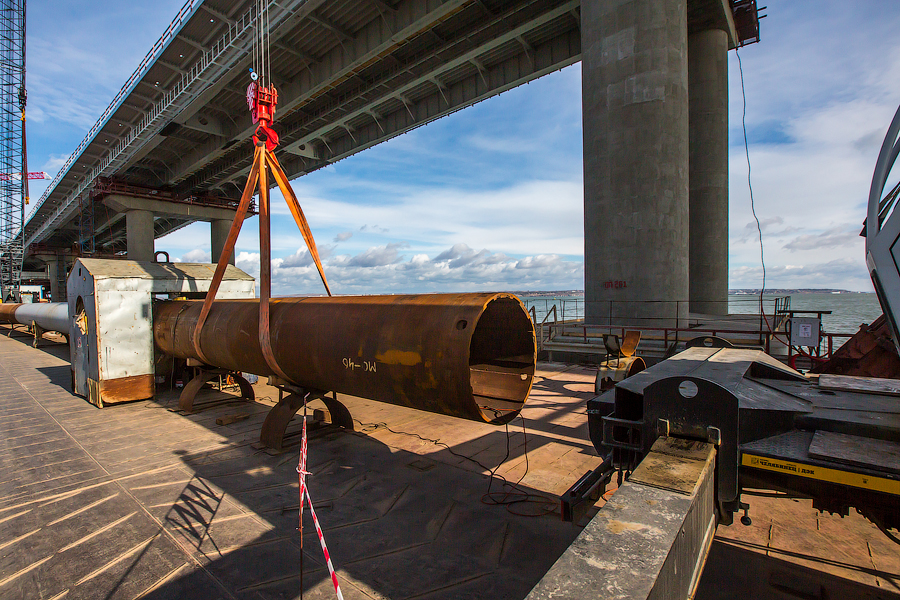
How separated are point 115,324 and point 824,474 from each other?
10754mm

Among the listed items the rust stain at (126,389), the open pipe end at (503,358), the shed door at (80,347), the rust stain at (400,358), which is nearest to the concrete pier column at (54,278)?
the shed door at (80,347)

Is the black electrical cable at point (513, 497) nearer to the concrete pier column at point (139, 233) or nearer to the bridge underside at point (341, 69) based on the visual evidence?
the bridge underside at point (341, 69)

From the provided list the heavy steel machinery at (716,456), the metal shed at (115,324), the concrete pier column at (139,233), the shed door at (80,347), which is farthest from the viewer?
the concrete pier column at (139,233)

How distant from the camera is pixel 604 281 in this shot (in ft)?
47.2

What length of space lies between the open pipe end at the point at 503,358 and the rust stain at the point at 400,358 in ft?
1.89

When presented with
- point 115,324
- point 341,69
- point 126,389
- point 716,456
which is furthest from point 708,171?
point 126,389

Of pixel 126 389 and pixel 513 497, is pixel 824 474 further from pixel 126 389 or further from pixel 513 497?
pixel 126 389

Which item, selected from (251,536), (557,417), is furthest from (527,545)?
(557,417)

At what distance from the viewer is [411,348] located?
3.45 meters

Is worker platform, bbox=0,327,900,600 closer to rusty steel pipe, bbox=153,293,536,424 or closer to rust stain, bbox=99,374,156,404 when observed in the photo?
rusty steel pipe, bbox=153,293,536,424

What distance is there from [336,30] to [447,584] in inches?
728

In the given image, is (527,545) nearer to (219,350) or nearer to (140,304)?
(219,350)

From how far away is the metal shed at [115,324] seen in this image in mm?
8156

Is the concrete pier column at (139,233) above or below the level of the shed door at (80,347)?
above
